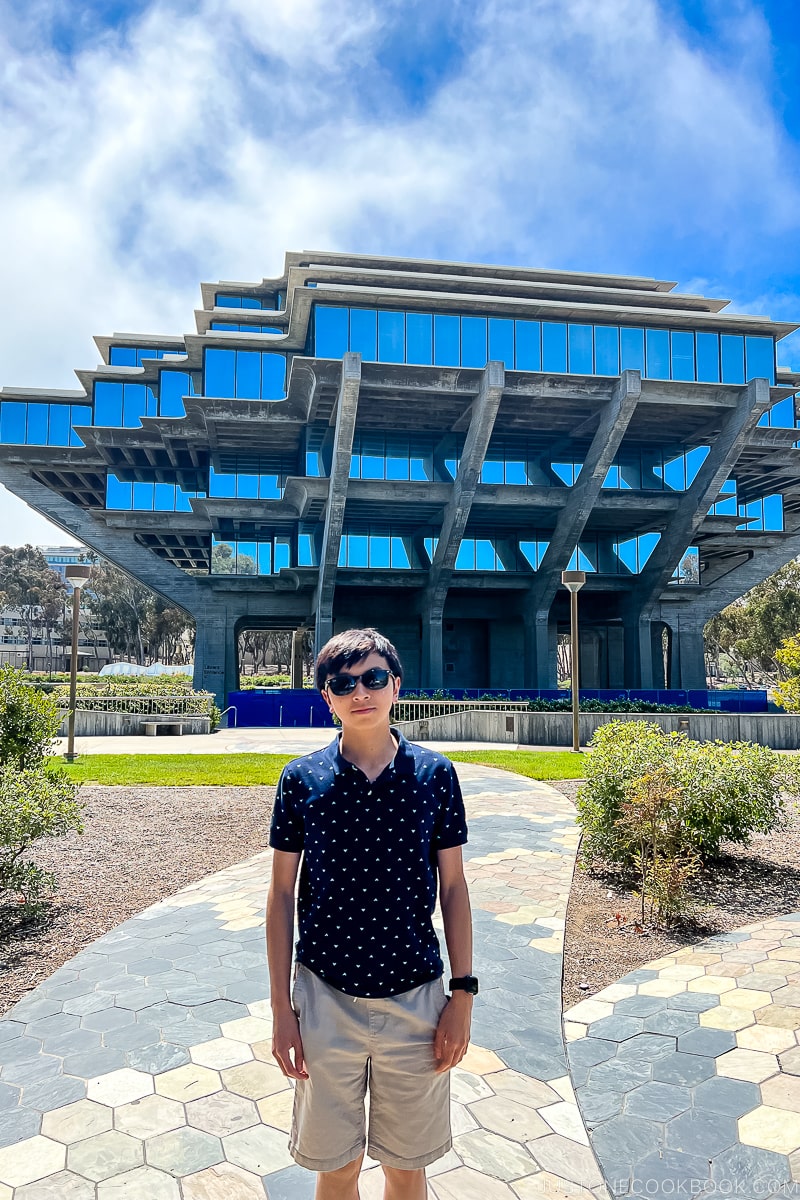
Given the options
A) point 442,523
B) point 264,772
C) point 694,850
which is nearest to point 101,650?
point 442,523

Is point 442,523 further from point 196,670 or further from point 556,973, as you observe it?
point 556,973

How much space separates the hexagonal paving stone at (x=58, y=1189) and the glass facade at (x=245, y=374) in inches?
1318

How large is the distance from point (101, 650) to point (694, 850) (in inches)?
4073

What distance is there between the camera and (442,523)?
37.1 m

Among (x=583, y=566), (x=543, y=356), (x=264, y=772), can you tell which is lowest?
(x=264, y=772)

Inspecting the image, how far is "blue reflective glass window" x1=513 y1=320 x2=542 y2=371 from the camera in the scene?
32.2 meters

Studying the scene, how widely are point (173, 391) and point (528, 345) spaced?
59.3 feet

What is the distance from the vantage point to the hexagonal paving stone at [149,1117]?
3322mm

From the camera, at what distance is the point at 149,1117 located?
3.42m

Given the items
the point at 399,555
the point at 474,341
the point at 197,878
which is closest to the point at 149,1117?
the point at 197,878

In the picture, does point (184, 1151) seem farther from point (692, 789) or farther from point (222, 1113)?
point (692, 789)

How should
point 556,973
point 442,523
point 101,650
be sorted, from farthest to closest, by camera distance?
1. point 101,650
2. point 442,523
3. point 556,973

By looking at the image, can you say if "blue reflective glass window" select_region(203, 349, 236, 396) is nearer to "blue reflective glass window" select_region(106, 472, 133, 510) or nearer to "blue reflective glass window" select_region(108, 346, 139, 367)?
"blue reflective glass window" select_region(106, 472, 133, 510)

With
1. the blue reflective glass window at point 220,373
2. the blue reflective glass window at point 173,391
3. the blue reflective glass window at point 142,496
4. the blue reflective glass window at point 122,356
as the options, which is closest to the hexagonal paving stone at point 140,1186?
the blue reflective glass window at point 220,373
